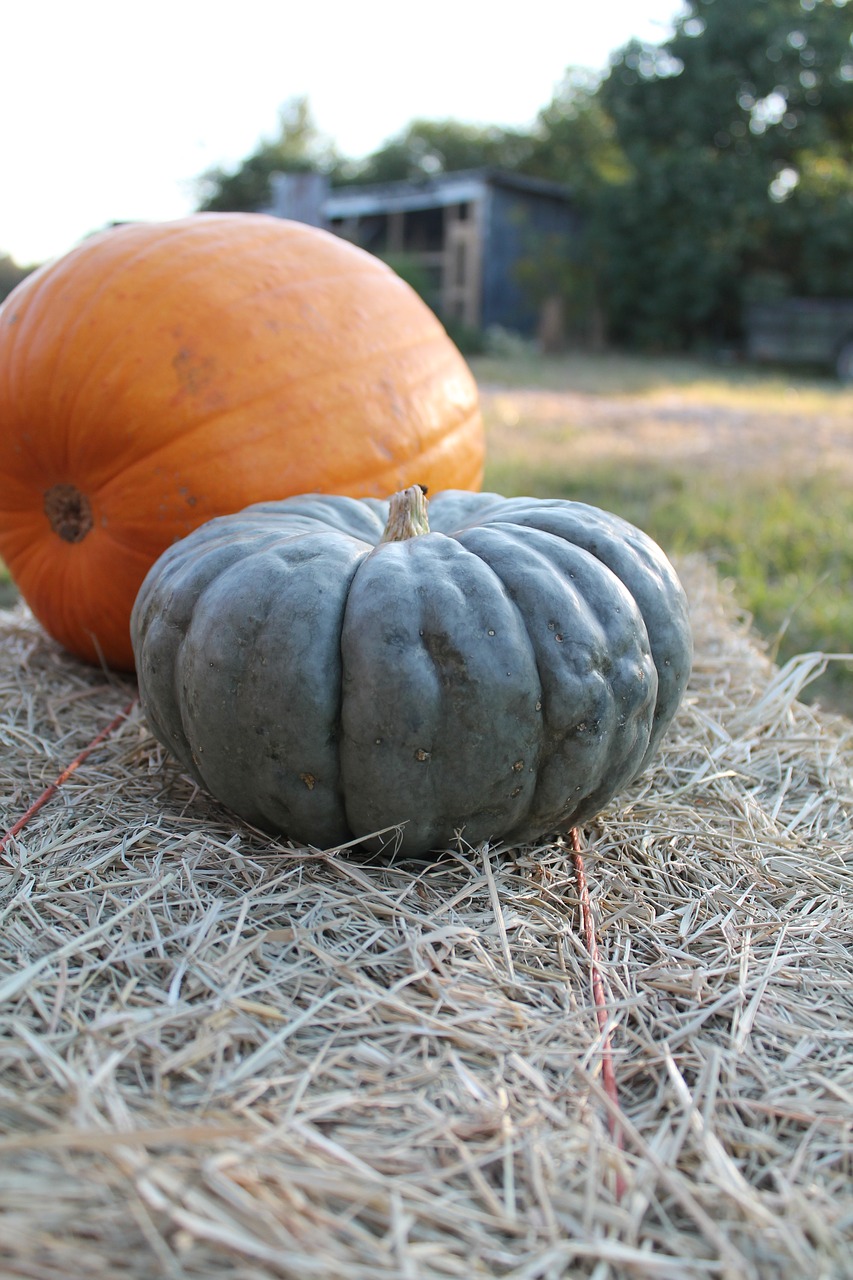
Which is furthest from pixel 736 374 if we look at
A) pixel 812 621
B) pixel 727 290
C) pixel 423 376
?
pixel 423 376

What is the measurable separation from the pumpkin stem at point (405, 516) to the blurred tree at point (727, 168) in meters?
18.3

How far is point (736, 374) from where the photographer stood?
15.2 meters

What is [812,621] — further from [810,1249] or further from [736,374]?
[736,374]

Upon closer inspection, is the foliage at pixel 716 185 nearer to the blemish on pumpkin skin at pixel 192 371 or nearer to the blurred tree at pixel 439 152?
the blurred tree at pixel 439 152

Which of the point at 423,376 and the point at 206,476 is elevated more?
the point at 423,376

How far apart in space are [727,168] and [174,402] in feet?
62.0

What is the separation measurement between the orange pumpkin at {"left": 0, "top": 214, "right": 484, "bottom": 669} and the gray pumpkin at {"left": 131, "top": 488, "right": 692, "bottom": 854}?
1.99 feet

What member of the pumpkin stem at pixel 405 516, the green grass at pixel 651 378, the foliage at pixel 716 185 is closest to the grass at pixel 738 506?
the pumpkin stem at pixel 405 516

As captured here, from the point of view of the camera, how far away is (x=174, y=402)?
2.39 m

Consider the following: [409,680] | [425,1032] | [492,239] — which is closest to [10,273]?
[492,239]

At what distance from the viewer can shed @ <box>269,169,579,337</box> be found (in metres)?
19.2

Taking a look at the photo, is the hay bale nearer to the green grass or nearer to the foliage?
the green grass

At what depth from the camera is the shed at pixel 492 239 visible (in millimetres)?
19172

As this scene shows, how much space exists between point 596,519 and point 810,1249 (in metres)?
1.30
